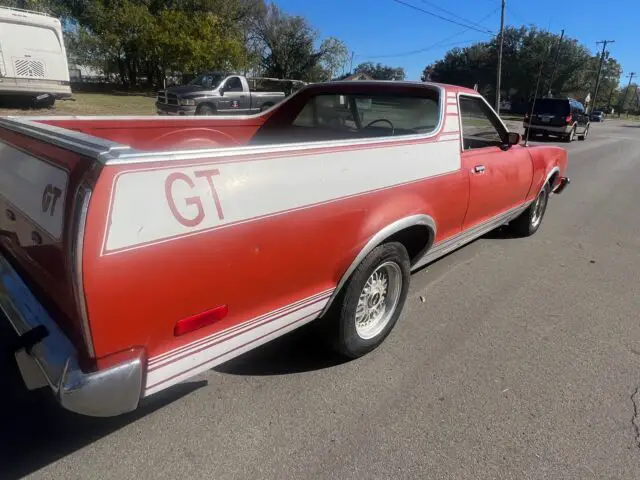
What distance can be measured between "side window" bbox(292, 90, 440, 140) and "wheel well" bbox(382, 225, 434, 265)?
2.92 feet

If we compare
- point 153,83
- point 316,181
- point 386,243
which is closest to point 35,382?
point 316,181

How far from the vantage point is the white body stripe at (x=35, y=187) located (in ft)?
5.80

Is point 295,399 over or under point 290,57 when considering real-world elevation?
under

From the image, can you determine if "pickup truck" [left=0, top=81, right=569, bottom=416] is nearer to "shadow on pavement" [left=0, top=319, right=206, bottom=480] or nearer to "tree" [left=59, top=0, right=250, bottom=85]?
"shadow on pavement" [left=0, top=319, right=206, bottom=480]

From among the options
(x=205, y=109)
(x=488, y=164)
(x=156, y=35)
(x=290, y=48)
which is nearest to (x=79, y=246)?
(x=488, y=164)

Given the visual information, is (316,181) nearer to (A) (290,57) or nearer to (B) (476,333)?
(B) (476,333)

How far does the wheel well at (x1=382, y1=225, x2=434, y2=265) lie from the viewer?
3.14 meters

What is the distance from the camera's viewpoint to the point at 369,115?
14.0 ft

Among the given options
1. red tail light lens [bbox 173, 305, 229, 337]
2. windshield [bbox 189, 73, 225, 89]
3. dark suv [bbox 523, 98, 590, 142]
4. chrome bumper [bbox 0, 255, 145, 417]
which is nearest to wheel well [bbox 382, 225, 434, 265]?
red tail light lens [bbox 173, 305, 229, 337]

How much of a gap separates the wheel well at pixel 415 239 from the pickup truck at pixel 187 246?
0.02m

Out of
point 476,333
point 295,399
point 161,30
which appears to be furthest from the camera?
point 161,30

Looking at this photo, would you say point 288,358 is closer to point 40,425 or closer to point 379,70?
point 40,425

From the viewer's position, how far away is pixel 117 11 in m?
33.2

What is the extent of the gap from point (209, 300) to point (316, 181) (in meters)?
0.78
